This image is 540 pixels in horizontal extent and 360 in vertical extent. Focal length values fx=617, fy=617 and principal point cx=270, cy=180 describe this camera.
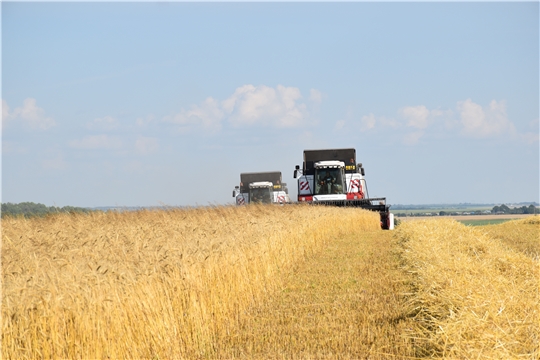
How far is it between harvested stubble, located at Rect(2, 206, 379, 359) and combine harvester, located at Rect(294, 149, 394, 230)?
698 inches

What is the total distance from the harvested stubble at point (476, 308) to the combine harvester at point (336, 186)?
17449 millimetres

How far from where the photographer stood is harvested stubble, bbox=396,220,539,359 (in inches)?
201

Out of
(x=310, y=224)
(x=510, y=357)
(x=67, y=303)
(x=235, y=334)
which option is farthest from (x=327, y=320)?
(x=310, y=224)

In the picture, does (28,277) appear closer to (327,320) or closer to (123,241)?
(123,241)

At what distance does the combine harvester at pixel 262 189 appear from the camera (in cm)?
3394

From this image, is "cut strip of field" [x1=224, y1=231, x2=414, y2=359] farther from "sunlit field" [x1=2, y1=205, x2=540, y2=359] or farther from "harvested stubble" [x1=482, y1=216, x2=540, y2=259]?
"harvested stubble" [x1=482, y1=216, x2=540, y2=259]

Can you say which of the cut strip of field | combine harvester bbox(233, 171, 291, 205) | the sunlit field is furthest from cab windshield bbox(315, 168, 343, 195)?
the sunlit field

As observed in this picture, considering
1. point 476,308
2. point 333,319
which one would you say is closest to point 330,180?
point 333,319

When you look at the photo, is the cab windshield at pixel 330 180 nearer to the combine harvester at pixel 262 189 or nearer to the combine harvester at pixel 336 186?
the combine harvester at pixel 336 186

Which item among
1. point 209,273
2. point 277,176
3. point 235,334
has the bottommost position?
point 235,334

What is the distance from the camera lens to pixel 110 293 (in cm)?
502

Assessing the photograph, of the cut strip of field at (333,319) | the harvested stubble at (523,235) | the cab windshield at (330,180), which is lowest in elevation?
the cut strip of field at (333,319)

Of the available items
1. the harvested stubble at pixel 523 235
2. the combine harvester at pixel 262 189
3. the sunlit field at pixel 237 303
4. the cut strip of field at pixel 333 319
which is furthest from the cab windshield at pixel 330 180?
the sunlit field at pixel 237 303

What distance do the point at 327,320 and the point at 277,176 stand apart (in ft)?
96.7
